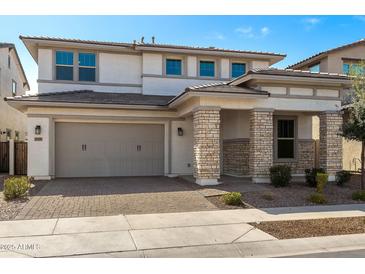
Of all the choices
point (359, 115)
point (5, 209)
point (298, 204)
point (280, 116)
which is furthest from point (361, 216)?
point (5, 209)

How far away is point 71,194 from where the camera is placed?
428 inches

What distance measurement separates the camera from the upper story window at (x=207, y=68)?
17516 mm

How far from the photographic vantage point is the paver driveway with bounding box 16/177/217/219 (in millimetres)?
8719

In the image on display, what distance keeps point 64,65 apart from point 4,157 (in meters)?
6.36

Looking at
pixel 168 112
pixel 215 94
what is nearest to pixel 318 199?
pixel 215 94

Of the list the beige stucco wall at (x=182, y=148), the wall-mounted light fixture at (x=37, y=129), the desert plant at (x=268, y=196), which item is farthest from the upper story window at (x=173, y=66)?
the desert plant at (x=268, y=196)

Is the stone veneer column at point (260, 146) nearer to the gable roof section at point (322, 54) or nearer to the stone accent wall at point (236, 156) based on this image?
the stone accent wall at point (236, 156)

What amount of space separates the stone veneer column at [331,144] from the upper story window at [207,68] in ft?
20.0

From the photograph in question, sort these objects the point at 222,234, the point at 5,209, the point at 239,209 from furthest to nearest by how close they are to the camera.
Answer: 1. the point at 239,209
2. the point at 5,209
3. the point at 222,234

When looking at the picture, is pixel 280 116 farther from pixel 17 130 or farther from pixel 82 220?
pixel 17 130

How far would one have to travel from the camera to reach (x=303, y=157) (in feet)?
50.5

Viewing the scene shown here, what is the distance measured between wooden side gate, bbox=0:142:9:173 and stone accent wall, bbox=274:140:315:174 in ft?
47.8

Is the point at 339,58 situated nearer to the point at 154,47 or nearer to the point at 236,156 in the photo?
the point at 236,156

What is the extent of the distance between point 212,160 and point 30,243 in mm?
7413
